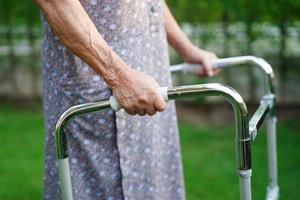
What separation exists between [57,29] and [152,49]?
457mm

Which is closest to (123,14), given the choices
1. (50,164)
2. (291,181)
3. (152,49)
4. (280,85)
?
(152,49)

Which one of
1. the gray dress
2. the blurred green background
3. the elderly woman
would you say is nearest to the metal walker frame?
A: the elderly woman

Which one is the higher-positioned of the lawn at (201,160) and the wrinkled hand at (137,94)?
the wrinkled hand at (137,94)

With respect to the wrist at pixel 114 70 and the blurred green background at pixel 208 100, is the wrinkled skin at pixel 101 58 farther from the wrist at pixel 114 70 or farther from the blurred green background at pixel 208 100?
the blurred green background at pixel 208 100

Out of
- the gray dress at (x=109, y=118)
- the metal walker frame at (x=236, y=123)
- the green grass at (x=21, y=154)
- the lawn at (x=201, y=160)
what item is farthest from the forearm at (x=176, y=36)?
the green grass at (x=21, y=154)

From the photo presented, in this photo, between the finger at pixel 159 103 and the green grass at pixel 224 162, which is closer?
the finger at pixel 159 103

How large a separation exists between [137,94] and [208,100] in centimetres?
335

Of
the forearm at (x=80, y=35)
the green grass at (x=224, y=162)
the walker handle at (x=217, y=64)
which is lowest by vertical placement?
the green grass at (x=224, y=162)

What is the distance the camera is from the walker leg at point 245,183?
1.50 m

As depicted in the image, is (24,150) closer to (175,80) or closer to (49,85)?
(175,80)

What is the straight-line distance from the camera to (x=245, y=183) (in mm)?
1507

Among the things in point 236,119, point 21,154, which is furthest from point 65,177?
point 21,154

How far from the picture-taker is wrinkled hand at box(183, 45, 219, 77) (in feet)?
7.11

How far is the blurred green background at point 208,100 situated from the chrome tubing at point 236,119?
194 cm
